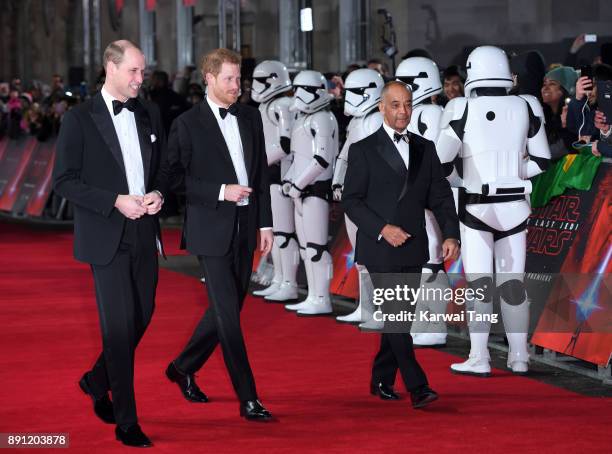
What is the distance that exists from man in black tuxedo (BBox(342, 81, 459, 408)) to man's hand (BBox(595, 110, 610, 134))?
234 cm

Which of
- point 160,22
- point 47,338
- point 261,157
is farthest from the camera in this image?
point 160,22

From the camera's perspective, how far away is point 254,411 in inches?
272

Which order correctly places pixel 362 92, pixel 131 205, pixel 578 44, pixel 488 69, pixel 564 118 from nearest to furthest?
pixel 131 205, pixel 488 69, pixel 564 118, pixel 362 92, pixel 578 44

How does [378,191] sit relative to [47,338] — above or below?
above

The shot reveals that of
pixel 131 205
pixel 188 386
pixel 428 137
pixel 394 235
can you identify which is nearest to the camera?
pixel 131 205

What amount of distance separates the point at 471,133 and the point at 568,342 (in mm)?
1508

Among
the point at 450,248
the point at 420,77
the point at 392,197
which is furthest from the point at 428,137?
the point at 450,248

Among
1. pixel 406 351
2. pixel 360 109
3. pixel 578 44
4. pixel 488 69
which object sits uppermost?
pixel 578 44

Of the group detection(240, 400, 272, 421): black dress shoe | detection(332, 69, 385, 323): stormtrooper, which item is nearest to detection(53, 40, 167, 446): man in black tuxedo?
detection(240, 400, 272, 421): black dress shoe

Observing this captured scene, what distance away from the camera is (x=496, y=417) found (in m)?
7.11

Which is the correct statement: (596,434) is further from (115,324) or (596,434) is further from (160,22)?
(160,22)

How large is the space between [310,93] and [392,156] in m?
4.13

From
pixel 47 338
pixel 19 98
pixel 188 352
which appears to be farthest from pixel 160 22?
pixel 188 352

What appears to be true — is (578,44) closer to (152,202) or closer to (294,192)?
(294,192)
